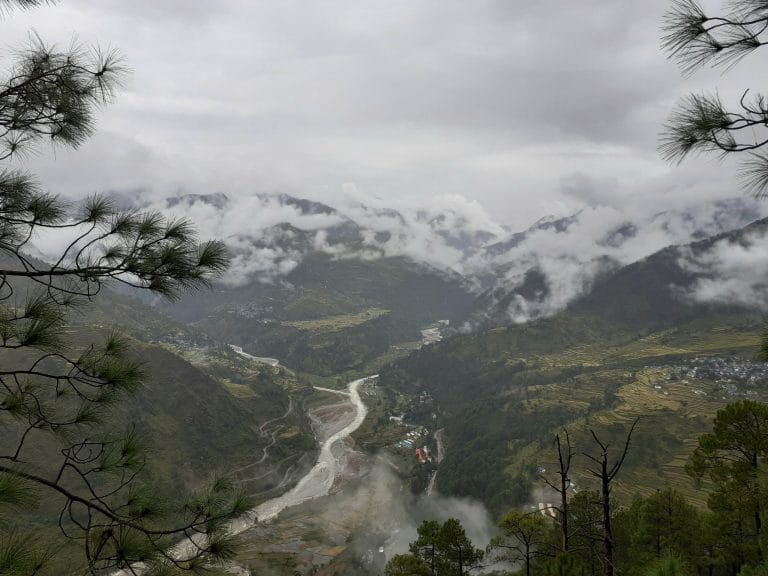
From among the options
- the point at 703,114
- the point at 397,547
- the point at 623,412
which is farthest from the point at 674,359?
the point at 703,114

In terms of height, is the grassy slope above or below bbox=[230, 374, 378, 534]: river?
above

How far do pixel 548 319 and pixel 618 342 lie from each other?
31049mm

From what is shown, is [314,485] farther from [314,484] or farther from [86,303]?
[86,303]

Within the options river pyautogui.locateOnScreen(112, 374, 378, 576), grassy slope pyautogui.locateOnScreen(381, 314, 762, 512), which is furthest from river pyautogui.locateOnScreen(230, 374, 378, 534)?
grassy slope pyautogui.locateOnScreen(381, 314, 762, 512)

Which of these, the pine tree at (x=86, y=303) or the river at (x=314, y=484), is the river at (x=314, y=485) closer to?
the river at (x=314, y=484)

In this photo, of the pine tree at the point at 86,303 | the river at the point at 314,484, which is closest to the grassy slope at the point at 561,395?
the river at the point at 314,484

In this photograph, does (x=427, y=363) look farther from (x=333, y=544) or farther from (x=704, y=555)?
(x=704, y=555)

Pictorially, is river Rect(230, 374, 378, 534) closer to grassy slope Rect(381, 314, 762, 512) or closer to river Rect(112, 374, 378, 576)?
river Rect(112, 374, 378, 576)

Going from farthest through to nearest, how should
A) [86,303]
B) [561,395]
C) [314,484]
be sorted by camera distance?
[561,395]
[314,484]
[86,303]

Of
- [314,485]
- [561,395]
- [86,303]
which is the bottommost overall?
[314,485]

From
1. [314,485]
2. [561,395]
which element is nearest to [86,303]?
[314,485]

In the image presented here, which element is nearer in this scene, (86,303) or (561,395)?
(86,303)

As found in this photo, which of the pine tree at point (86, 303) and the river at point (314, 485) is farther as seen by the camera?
the river at point (314, 485)

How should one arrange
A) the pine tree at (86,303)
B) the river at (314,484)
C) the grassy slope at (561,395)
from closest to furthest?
the pine tree at (86,303) < the river at (314,484) < the grassy slope at (561,395)
